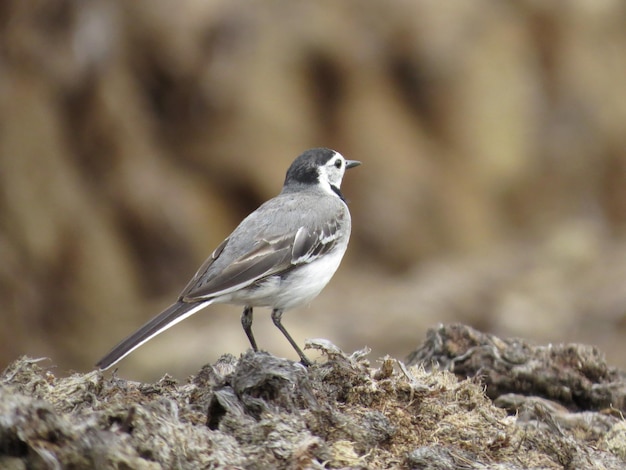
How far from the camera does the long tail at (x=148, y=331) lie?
6.14 meters

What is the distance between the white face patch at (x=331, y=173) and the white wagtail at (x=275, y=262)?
1.29 feet

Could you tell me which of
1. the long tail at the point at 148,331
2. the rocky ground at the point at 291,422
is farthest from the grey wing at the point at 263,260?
the rocky ground at the point at 291,422

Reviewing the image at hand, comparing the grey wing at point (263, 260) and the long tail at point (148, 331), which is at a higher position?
the grey wing at point (263, 260)

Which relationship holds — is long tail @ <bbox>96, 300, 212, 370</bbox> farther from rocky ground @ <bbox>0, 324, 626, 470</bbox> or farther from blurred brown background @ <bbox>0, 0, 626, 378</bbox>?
blurred brown background @ <bbox>0, 0, 626, 378</bbox>

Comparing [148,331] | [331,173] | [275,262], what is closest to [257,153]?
[331,173]

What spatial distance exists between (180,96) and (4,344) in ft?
16.0

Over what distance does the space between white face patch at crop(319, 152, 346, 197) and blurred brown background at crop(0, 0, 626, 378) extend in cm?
778

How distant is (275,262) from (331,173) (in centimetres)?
184

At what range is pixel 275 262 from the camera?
7547 millimetres

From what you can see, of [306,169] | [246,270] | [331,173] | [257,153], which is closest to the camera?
[246,270]

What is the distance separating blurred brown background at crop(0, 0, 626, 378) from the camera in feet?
57.4

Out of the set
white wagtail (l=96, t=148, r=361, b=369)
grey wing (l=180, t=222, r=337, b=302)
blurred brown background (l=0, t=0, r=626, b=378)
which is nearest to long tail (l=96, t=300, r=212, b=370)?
white wagtail (l=96, t=148, r=361, b=369)

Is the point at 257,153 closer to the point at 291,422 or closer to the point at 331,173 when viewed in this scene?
the point at 331,173

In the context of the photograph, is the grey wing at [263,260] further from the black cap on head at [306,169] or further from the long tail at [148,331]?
the black cap on head at [306,169]
